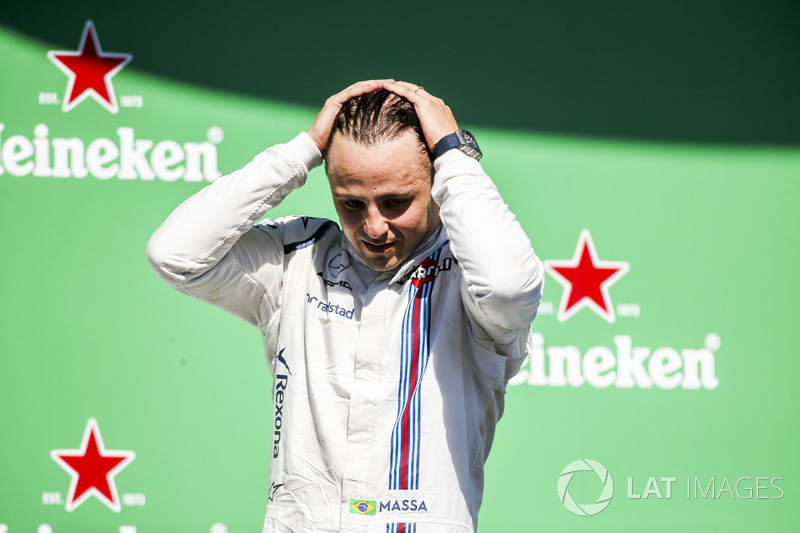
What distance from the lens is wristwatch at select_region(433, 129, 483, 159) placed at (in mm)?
1309

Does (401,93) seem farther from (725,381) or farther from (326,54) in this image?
(725,381)

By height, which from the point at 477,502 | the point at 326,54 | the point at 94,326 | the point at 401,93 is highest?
the point at 326,54

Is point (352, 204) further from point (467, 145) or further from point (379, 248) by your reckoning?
point (467, 145)

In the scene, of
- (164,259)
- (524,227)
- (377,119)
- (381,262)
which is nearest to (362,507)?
(381,262)

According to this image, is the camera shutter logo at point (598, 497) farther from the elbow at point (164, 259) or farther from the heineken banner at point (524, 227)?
the elbow at point (164, 259)

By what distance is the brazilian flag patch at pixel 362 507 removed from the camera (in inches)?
49.6

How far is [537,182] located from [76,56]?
147 cm

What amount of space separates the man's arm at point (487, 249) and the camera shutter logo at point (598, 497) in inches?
53.4

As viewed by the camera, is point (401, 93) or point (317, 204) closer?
point (401, 93)

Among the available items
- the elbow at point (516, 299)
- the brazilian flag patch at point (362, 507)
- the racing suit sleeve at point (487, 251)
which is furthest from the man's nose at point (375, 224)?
the brazilian flag patch at point (362, 507)

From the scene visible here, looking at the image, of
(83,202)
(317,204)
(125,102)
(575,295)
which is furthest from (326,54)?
(575,295)

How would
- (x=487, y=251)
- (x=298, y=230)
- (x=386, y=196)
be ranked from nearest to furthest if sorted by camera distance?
(x=487, y=251) → (x=386, y=196) → (x=298, y=230)

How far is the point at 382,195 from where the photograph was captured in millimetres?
1311

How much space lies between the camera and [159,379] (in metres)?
2.47
